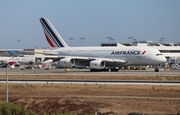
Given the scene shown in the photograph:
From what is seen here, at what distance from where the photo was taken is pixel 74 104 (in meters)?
31.1

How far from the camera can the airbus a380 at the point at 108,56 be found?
74.3 m

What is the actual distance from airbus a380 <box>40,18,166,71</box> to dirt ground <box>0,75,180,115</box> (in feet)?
109

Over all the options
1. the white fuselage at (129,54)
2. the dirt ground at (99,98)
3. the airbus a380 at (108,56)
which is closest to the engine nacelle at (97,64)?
the airbus a380 at (108,56)

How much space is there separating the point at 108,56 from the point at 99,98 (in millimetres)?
45233

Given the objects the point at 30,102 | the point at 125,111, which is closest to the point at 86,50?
the point at 30,102

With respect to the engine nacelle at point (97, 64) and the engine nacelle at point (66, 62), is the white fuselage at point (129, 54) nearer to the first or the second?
the engine nacelle at point (97, 64)

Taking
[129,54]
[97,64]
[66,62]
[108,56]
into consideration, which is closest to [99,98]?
[97,64]

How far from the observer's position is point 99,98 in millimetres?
32719

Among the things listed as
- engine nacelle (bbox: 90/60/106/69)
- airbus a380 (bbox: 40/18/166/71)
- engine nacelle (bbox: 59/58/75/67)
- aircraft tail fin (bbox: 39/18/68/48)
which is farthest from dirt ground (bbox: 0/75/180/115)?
aircraft tail fin (bbox: 39/18/68/48)

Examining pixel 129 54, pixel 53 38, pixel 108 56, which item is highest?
pixel 53 38

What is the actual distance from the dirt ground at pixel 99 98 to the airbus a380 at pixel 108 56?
109ft

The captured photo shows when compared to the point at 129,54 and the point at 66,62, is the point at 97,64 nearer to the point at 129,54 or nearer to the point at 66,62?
the point at 66,62

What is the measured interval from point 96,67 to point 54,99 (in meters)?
41.8

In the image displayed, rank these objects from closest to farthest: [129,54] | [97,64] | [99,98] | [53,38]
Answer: [99,98], [97,64], [129,54], [53,38]
